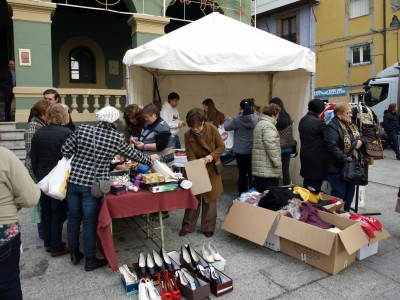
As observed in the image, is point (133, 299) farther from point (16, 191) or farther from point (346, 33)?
point (346, 33)

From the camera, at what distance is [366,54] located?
19.3 meters

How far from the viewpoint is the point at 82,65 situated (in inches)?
431

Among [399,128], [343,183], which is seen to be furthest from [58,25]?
[399,128]

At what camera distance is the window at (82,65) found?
35.5 ft

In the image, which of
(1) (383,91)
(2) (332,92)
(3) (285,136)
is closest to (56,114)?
(3) (285,136)

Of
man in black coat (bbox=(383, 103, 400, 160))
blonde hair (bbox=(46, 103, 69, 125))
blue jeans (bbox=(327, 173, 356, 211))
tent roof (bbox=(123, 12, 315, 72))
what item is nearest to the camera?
blonde hair (bbox=(46, 103, 69, 125))

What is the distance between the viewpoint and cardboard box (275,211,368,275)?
311 cm

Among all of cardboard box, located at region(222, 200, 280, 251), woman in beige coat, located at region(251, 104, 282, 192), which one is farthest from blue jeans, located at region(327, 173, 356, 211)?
cardboard box, located at region(222, 200, 280, 251)

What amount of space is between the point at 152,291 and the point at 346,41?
2064 cm

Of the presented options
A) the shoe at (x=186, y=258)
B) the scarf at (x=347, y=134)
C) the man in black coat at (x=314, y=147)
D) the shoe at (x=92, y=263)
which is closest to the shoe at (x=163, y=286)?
the shoe at (x=186, y=258)

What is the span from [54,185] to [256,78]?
17.9 ft

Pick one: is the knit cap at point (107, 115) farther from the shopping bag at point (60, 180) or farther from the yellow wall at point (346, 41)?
the yellow wall at point (346, 41)

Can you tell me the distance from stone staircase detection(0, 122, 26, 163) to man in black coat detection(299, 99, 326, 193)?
5579 mm

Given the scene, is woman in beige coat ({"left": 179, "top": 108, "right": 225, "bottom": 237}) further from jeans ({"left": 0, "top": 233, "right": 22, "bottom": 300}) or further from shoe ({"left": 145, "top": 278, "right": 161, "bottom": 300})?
jeans ({"left": 0, "top": 233, "right": 22, "bottom": 300})
